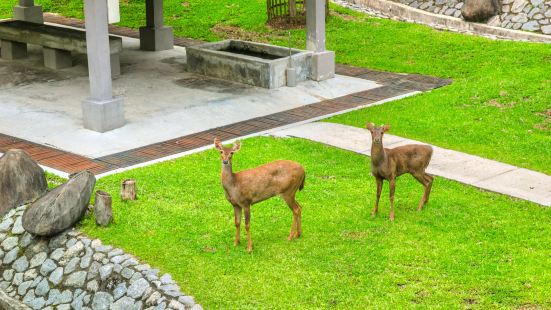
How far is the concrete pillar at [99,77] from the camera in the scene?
15266 millimetres

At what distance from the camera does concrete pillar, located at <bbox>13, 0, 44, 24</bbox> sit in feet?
82.0

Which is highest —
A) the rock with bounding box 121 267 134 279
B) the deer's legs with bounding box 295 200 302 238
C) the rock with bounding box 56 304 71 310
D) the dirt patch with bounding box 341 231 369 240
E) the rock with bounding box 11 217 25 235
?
the deer's legs with bounding box 295 200 302 238

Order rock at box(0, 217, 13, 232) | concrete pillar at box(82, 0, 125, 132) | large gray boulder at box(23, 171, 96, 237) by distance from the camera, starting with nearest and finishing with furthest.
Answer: large gray boulder at box(23, 171, 96, 237)
rock at box(0, 217, 13, 232)
concrete pillar at box(82, 0, 125, 132)

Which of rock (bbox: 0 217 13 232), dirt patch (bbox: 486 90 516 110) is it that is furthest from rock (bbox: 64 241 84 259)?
dirt patch (bbox: 486 90 516 110)

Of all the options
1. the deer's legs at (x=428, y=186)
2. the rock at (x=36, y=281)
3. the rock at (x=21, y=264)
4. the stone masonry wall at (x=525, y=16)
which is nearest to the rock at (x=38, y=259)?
the rock at (x=21, y=264)

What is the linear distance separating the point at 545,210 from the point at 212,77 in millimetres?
9359

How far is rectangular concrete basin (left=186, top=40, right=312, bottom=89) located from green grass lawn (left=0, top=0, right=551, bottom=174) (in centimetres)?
229

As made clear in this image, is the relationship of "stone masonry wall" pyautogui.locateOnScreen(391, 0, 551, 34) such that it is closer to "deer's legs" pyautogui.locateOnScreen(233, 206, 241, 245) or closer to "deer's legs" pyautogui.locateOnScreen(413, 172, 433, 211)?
"deer's legs" pyautogui.locateOnScreen(413, 172, 433, 211)

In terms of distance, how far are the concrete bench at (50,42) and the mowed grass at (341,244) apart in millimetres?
6560

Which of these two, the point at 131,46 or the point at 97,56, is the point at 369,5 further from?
the point at 97,56

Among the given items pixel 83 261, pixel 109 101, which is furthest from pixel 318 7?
pixel 83 261

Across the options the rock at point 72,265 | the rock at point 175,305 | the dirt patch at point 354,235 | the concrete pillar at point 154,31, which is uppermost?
the concrete pillar at point 154,31

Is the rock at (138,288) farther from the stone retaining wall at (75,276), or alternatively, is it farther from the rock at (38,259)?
the rock at (38,259)

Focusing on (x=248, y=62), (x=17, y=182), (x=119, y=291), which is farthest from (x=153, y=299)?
(x=248, y=62)
